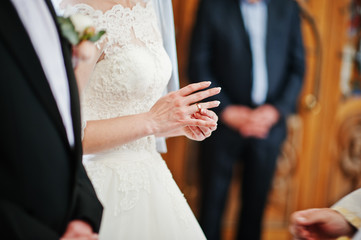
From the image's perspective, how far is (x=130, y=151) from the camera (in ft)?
4.69

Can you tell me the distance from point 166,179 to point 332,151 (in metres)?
2.27

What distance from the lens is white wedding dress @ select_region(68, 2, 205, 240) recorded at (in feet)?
4.28

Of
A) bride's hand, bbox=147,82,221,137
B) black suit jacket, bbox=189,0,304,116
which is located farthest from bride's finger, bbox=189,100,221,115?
black suit jacket, bbox=189,0,304,116

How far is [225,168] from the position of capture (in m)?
2.73

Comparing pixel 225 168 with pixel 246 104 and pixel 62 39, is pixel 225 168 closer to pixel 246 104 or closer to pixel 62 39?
pixel 246 104

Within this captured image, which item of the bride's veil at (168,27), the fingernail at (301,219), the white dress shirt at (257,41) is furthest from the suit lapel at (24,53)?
the white dress shirt at (257,41)

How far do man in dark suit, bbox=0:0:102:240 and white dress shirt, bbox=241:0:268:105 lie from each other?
1.92 metres

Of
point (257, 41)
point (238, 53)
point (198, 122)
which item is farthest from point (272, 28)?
point (198, 122)

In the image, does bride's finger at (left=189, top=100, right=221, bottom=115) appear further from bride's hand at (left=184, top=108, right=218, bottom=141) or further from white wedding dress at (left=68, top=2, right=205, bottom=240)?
white wedding dress at (left=68, top=2, right=205, bottom=240)

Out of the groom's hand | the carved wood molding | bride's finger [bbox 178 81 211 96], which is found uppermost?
bride's finger [bbox 178 81 211 96]

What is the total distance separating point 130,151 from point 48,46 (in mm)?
641

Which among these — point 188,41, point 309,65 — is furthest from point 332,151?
point 188,41

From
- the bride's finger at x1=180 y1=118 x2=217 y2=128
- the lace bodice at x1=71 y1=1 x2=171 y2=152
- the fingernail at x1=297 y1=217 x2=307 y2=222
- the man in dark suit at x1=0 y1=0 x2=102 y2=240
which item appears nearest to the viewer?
the man in dark suit at x1=0 y1=0 x2=102 y2=240

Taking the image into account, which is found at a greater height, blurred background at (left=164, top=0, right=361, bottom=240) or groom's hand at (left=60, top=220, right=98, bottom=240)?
groom's hand at (left=60, top=220, right=98, bottom=240)
